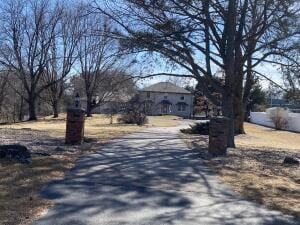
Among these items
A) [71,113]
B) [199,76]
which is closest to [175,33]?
[199,76]

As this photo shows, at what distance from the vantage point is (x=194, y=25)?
2117 centimetres

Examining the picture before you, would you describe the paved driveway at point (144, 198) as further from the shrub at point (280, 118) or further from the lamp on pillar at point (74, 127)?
the shrub at point (280, 118)

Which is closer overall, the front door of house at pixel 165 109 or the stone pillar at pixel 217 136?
the stone pillar at pixel 217 136

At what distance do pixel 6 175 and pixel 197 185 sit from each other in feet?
12.4

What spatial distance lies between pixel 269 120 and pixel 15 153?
186 feet

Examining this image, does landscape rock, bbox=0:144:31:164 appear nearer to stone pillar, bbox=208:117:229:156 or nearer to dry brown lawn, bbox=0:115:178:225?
dry brown lawn, bbox=0:115:178:225

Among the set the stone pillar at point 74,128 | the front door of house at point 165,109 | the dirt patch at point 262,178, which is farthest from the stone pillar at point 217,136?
the front door of house at point 165,109

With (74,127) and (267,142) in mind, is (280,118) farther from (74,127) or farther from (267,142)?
(74,127)

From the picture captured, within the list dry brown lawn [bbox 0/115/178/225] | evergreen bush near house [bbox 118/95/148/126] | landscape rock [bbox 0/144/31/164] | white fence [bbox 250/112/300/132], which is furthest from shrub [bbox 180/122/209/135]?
white fence [bbox 250/112/300/132]

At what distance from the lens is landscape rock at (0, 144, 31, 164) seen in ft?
40.9

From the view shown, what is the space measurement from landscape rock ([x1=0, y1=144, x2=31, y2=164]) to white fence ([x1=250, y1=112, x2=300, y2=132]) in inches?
1954

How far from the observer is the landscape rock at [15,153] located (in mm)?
12469

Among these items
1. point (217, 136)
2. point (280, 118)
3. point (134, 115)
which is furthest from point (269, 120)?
point (217, 136)

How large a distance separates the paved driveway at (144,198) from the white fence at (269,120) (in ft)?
157
